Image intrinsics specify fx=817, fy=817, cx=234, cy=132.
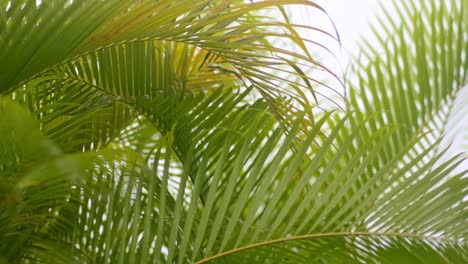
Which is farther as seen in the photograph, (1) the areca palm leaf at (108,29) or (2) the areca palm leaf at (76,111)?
(2) the areca palm leaf at (76,111)

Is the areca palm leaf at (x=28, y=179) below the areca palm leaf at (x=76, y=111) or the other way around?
below

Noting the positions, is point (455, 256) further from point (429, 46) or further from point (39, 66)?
point (429, 46)

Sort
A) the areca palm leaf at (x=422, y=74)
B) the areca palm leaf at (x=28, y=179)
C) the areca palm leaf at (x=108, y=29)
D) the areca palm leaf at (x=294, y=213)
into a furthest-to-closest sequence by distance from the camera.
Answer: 1. the areca palm leaf at (x=422, y=74)
2. the areca palm leaf at (x=294, y=213)
3. the areca palm leaf at (x=108, y=29)
4. the areca palm leaf at (x=28, y=179)

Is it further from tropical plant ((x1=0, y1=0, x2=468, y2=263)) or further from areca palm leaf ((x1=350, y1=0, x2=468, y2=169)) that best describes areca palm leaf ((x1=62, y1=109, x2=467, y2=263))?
areca palm leaf ((x1=350, y1=0, x2=468, y2=169))

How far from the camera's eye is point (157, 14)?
93 cm

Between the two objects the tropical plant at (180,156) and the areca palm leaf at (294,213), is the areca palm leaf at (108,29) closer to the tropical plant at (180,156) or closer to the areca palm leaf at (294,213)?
the tropical plant at (180,156)

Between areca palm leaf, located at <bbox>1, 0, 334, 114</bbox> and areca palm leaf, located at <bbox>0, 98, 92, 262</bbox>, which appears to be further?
areca palm leaf, located at <bbox>1, 0, 334, 114</bbox>

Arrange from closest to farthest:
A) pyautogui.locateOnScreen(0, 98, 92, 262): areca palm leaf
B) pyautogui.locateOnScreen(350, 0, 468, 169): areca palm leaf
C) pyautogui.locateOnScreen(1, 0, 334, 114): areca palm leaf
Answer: pyautogui.locateOnScreen(0, 98, 92, 262): areca palm leaf
pyautogui.locateOnScreen(1, 0, 334, 114): areca palm leaf
pyautogui.locateOnScreen(350, 0, 468, 169): areca palm leaf

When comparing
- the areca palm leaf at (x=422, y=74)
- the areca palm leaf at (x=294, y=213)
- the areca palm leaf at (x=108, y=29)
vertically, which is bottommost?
the areca palm leaf at (x=294, y=213)

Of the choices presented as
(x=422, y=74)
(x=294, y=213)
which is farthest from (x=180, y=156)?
(x=422, y=74)

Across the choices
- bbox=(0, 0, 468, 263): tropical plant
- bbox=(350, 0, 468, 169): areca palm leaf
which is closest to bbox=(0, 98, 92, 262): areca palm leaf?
bbox=(0, 0, 468, 263): tropical plant

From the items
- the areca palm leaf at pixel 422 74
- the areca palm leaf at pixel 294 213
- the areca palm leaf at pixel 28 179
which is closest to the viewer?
the areca palm leaf at pixel 28 179

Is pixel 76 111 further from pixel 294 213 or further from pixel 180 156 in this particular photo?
pixel 294 213

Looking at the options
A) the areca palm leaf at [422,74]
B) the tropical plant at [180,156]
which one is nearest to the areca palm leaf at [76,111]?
the tropical plant at [180,156]
